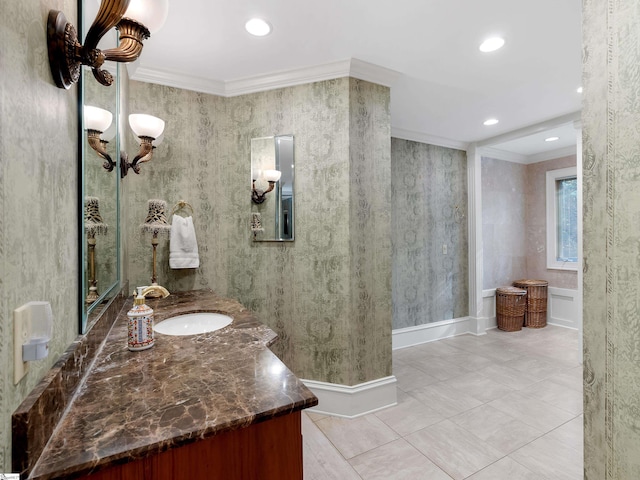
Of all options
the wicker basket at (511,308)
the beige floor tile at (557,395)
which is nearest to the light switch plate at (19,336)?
the beige floor tile at (557,395)

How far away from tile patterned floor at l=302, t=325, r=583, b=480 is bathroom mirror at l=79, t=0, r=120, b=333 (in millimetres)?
1462

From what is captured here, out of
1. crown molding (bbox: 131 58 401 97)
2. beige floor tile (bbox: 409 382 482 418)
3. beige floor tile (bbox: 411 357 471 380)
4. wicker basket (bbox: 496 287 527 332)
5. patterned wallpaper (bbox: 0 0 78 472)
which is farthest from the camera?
wicker basket (bbox: 496 287 527 332)

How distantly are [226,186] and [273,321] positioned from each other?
1155 mm

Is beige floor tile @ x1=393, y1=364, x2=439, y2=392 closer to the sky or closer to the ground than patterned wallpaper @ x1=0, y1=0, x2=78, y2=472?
closer to the ground

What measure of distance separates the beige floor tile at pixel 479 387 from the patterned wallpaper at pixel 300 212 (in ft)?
2.68

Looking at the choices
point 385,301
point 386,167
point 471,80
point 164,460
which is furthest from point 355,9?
point 164,460

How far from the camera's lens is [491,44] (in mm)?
1997

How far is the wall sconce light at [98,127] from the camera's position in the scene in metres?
1.02

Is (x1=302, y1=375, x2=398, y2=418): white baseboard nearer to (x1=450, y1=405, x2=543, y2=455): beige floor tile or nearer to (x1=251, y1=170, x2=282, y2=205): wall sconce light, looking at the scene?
(x1=450, y1=405, x2=543, y2=455): beige floor tile

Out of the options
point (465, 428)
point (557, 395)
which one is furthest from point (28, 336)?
point (557, 395)

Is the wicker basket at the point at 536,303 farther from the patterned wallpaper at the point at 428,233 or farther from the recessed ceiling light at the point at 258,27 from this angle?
the recessed ceiling light at the point at 258,27

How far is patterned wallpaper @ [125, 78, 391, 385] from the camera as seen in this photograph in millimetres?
2223

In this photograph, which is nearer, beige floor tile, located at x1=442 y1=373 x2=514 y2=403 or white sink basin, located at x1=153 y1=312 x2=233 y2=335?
white sink basin, located at x1=153 y1=312 x2=233 y2=335

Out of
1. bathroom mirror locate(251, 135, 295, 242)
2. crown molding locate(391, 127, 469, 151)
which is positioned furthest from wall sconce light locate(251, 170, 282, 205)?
crown molding locate(391, 127, 469, 151)
